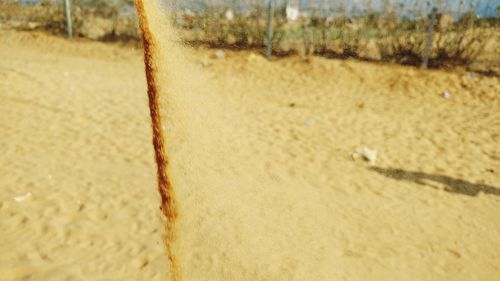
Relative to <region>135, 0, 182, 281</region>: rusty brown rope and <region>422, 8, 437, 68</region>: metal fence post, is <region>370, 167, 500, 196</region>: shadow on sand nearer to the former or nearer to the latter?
<region>135, 0, 182, 281</region>: rusty brown rope

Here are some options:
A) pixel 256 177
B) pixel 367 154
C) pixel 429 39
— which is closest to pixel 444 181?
pixel 367 154

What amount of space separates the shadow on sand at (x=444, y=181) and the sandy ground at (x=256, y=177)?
2 cm

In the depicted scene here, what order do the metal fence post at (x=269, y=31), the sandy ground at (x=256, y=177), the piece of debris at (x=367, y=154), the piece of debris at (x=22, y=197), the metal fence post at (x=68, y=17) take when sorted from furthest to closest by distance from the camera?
1. the metal fence post at (x=68, y=17)
2. the metal fence post at (x=269, y=31)
3. the piece of debris at (x=367, y=154)
4. the piece of debris at (x=22, y=197)
5. the sandy ground at (x=256, y=177)

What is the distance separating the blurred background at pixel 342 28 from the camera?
26.6 ft

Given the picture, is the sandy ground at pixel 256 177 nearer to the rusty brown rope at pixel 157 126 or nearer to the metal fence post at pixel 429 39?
the rusty brown rope at pixel 157 126

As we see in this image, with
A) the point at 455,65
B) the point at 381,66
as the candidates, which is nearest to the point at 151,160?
the point at 381,66

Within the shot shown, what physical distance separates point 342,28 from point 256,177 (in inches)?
222

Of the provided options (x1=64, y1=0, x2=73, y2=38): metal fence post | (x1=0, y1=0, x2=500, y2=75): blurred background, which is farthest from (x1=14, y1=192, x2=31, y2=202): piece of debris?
(x1=64, y1=0, x2=73, y2=38): metal fence post

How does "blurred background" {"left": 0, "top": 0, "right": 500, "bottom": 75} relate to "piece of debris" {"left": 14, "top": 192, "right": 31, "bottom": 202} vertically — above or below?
above

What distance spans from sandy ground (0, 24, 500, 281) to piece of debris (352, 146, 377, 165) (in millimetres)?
104

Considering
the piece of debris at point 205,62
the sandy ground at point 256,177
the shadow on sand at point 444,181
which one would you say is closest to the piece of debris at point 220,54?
the piece of debris at point 205,62

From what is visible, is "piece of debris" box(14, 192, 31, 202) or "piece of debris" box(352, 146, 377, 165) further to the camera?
"piece of debris" box(352, 146, 377, 165)

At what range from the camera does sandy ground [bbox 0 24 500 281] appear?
3.12 metres

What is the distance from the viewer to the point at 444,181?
14.9ft
